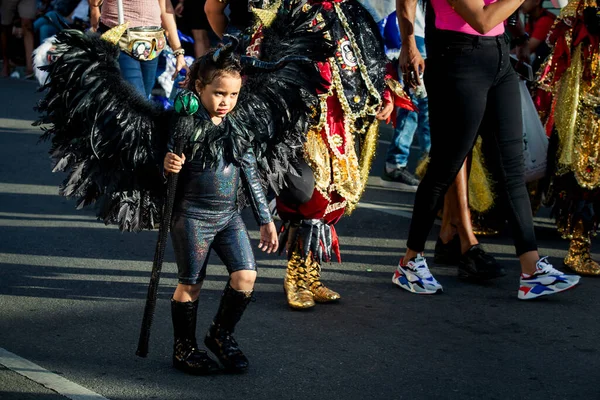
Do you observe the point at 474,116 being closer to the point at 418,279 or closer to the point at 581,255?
the point at 418,279

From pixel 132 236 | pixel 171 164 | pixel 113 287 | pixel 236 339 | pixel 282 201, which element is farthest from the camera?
pixel 132 236

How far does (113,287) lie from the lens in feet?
18.0

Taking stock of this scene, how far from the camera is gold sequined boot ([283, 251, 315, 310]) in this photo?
5148 millimetres

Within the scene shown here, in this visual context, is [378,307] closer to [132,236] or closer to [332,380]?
[332,380]

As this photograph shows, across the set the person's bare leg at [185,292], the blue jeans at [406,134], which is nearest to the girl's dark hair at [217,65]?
the person's bare leg at [185,292]

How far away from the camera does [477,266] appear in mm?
5672

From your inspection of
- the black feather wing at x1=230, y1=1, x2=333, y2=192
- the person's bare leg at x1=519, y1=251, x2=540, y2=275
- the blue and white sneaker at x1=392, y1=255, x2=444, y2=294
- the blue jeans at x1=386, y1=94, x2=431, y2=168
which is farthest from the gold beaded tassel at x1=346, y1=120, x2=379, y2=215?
the blue jeans at x1=386, y1=94, x2=431, y2=168

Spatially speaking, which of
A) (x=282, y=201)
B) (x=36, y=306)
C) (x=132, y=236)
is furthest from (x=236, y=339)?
(x=132, y=236)

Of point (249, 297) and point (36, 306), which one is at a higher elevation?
point (249, 297)

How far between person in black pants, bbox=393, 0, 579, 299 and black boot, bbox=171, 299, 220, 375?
1612mm

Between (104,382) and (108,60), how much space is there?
1.25 m

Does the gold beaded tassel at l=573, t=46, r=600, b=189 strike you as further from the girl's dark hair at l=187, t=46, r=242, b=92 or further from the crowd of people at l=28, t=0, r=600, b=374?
the girl's dark hair at l=187, t=46, r=242, b=92

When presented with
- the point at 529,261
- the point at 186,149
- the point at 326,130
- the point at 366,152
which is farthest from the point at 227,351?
the point at 529,261

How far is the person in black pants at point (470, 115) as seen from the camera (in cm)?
518
